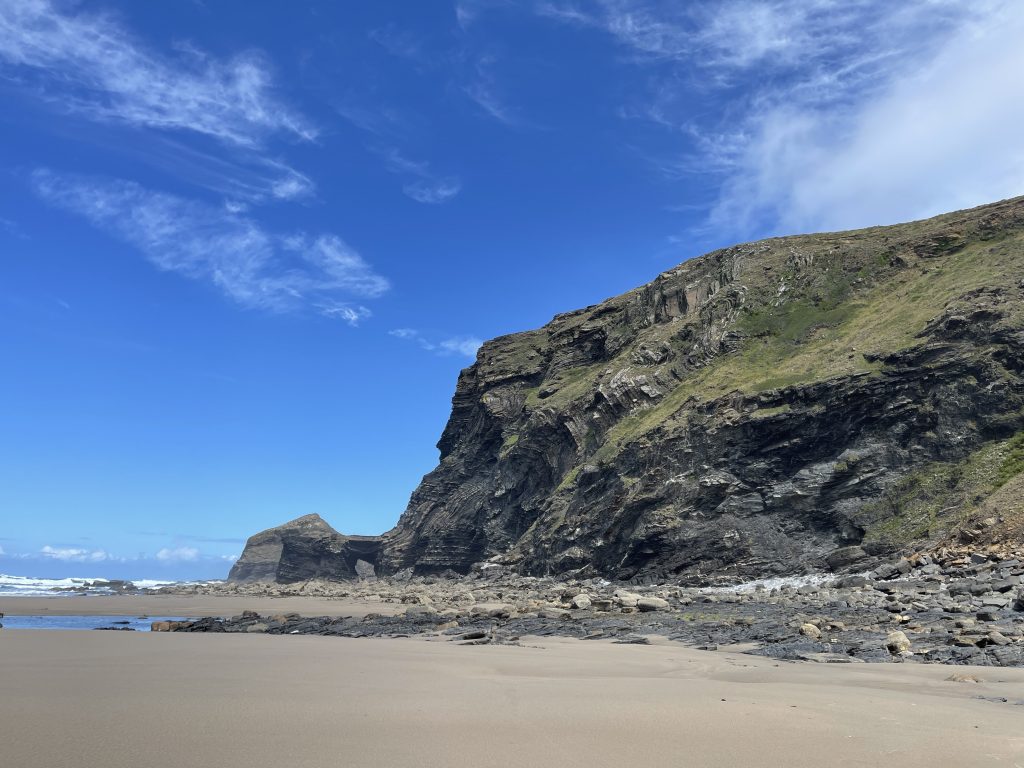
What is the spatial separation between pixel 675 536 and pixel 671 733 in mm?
39091

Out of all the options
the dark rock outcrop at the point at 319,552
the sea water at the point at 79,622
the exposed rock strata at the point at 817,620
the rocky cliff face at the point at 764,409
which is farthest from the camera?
the dark rock outcrop at the point at 319,552

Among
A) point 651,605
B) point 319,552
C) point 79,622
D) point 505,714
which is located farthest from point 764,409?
point 319,552

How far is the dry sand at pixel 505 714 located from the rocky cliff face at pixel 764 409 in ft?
95.0

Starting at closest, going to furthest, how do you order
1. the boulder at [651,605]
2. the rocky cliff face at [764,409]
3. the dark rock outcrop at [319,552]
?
the boulder at [651,605], the rocky cliff face at [764,409], the dark rock outcrop at [319,552]

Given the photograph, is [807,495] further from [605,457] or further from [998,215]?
[998,215]

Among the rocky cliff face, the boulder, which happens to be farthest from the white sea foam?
the boulder

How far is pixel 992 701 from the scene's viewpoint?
7.81 meters

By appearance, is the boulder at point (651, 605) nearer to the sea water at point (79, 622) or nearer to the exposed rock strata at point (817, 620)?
the exposed rock strata at point (817, 620)

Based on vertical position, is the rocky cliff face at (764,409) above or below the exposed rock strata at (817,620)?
above

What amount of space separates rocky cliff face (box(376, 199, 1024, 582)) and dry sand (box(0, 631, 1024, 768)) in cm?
2896

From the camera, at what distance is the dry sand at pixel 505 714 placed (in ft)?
18.0

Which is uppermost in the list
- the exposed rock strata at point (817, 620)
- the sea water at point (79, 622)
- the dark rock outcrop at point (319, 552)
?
the dark rock outcrop at point (319, 552)

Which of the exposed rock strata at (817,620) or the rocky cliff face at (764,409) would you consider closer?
the exposed rock strata at (817,620)

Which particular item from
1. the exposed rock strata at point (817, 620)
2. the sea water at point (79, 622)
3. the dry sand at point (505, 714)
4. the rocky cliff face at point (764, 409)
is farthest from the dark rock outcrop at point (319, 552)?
the dry sand at point (505, 714)
